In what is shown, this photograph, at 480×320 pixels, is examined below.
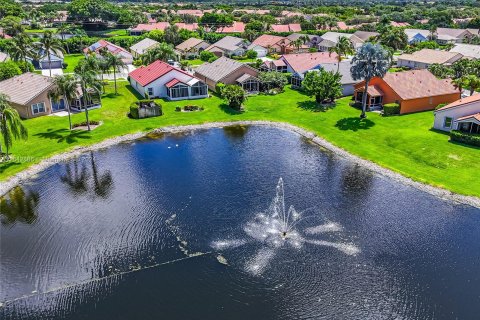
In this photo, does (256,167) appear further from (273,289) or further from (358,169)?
(273,289)

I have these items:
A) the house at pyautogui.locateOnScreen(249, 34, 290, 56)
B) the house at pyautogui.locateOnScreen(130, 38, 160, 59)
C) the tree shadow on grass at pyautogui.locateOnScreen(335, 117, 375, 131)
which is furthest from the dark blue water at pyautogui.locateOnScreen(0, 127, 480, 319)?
the house at pyautogui.locateOnScreen(249, 34, 290, 56)

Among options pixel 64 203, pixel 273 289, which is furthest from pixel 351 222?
A: pixel 64 203

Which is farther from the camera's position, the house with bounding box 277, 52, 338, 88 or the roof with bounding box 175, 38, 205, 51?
the roof with bounding box 175, 38, 205, 51

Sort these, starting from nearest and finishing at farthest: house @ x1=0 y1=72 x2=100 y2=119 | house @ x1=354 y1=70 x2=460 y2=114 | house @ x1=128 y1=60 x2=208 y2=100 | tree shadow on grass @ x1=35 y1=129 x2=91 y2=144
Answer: tree shadow on grass @ x1=35 y1=129 x2=91 y2=144 → house @ x1=0 y1=72 x2=100 y2=119 → house @ x1=354 y1=70 x2=460 y2=114 → house @ x1=128 y1=60 x2=208 y2=100

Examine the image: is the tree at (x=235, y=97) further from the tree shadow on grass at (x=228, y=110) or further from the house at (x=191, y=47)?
the house at (x=191, y=47)

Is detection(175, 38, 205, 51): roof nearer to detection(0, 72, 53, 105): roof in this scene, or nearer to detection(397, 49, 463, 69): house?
detection(397, 49, 463, 69): house

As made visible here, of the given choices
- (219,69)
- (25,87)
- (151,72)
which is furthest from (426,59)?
(25,87)

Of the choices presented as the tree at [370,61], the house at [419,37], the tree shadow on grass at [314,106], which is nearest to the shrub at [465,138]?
the tree at [370,61]
